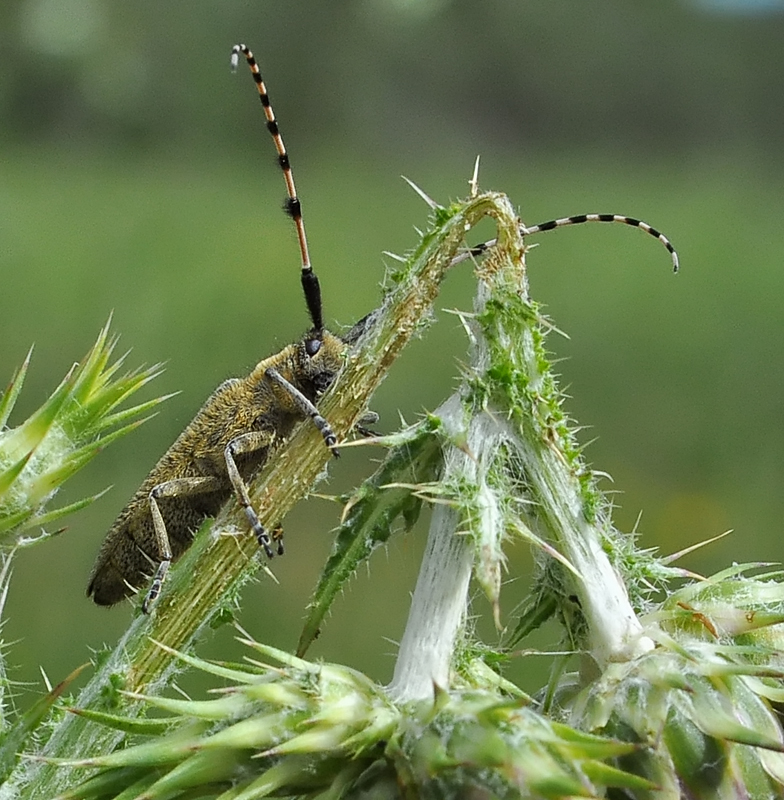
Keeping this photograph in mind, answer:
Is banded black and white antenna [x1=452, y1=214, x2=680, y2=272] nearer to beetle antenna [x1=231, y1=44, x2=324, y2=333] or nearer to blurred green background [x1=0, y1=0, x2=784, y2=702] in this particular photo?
beetle antenna [x1=231, y1=44, x2=324, y2=333]

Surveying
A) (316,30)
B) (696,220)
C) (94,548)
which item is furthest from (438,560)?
(316,30)

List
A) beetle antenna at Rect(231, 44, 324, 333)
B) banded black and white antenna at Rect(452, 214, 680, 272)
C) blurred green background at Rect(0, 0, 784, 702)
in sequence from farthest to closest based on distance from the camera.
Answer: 1. blurred green background at Rect(0, 0, 784, 702)
2. beetle antenna at Rect(231, 44, 324, 333)
3. banded black and white antenna at Rect(452, 214, 680, 272)

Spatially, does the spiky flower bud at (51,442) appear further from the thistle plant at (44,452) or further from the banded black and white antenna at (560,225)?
the banded black and white antenna at (560,225)

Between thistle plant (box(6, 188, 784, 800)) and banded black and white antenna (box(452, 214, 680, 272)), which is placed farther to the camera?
banded black and white antenna (box(452, 214, 680, 272))

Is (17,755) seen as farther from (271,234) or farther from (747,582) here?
(271,234)

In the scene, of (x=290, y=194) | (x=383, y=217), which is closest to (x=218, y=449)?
(x=290, y=194)

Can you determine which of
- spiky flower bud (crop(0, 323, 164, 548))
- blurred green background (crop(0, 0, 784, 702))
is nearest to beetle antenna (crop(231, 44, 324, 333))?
blurred green background (crop(0, 0, 784, 702))

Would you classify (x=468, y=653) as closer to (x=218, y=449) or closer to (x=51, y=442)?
(x=51, y=442)
